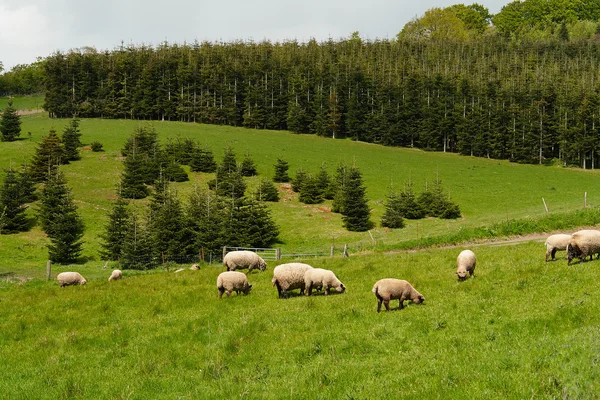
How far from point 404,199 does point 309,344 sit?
200 ft

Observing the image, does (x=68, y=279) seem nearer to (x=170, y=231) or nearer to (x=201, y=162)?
(x=170, y=231)

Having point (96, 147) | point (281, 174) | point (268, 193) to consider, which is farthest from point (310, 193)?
point (96, 147)

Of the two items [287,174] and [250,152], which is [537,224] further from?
[250,152]

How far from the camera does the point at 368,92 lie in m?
151

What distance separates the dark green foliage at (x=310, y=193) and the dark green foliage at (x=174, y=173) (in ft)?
74.8

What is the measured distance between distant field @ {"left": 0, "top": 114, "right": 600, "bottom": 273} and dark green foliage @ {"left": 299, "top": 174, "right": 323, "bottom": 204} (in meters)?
1.55

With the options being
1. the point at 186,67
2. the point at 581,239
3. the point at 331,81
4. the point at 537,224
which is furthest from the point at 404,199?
the point at 186,67

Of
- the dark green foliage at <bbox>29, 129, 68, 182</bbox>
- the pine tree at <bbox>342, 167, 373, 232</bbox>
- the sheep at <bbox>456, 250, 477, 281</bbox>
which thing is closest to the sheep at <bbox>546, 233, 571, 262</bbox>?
the sheep at <bbox>456, 250, 477, 281</bbox>

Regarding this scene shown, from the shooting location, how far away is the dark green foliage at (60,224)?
180 feet

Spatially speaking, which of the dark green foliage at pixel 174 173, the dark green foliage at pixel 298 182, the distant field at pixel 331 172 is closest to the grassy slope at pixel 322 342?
the distant field at pixel 331 172

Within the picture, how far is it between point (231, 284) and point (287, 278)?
2.75 meters

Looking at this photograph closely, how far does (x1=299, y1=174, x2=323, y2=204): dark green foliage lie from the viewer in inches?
3113

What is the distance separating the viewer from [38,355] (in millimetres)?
15727

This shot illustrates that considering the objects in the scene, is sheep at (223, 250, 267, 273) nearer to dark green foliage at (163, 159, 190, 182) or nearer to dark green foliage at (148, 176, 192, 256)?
dark green foliage at (148, 176, 192, 256)
